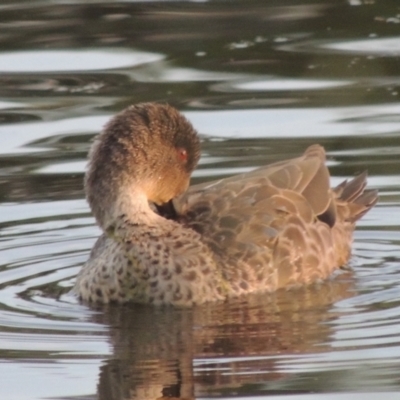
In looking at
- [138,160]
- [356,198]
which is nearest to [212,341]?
[138,160]

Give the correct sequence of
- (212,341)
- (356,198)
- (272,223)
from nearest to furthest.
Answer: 1. (212,341)
2. (272,223)
3. (356,198)

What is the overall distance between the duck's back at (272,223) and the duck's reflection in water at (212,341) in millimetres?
175

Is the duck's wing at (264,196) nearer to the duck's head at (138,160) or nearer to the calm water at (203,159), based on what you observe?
the duck's head at (138,160)

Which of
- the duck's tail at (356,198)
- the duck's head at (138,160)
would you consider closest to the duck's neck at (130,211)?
the duck's head at (138,160)

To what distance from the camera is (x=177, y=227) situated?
10328 millimetres

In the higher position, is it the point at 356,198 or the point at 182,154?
the point at 182,154

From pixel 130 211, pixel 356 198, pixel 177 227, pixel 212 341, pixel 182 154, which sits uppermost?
pixel 182 154

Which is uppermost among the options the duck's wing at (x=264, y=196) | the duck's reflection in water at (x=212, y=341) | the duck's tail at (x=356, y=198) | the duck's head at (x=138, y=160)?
the duck's head at (x=138, y=160)

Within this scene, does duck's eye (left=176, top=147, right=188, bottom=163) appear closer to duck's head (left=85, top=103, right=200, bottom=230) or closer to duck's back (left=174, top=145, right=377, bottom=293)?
duck's head (left=85, top=103, right=200, bottom=230)

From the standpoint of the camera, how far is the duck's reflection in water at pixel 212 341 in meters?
8.27

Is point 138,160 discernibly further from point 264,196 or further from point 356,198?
point 356,198

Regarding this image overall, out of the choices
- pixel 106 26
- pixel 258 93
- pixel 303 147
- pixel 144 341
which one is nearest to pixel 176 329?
pixel 144 341

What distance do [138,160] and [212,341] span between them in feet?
5.15

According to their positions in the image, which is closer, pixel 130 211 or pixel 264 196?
pixel 130 211
